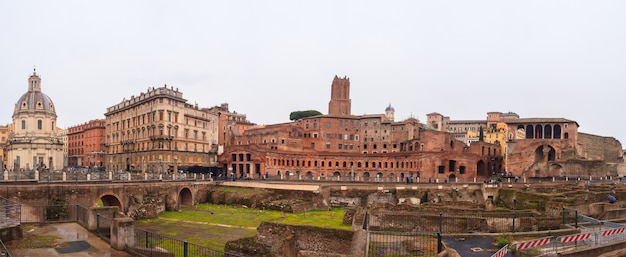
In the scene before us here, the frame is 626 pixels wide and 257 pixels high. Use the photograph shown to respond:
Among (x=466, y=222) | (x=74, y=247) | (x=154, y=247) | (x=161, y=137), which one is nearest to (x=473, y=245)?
(x=466, y=222)

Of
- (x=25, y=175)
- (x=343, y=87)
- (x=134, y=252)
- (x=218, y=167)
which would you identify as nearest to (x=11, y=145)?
(x=218, y=167)

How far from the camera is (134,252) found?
1402 centimetres

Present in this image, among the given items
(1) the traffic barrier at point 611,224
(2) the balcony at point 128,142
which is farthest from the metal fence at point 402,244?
(2) the balcony at point 128,142

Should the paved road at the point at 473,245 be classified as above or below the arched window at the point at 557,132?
below

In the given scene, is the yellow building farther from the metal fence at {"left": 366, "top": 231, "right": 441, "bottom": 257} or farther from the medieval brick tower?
the metal fence at {"left": 366, "top": 231, "right": 441, "bottom": 257}

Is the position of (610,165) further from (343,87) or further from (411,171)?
(343,87)

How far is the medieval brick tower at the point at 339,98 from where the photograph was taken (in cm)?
11081

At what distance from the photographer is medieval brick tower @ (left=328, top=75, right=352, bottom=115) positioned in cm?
11081

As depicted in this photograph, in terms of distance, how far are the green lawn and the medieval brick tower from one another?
227 feet

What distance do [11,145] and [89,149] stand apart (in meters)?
40.7

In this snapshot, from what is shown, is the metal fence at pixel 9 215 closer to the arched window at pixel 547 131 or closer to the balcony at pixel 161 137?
the balcony at pixel 161 137

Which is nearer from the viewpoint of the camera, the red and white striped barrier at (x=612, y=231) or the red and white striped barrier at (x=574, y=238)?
the red and white striped barrier at (x=574, y=238)

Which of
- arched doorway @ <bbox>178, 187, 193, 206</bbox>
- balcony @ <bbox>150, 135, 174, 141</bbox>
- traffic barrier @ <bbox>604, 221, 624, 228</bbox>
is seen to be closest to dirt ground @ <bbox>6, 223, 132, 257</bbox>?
traffic barrier @ <bbox>604, 221, 624, 228</bbox>

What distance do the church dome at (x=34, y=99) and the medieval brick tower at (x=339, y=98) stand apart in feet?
213
